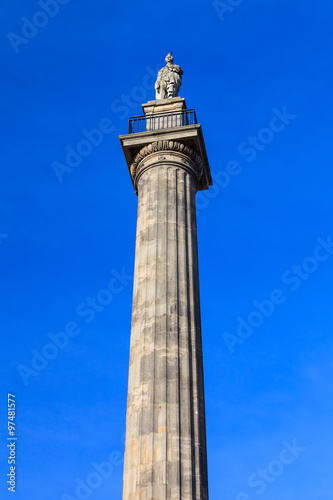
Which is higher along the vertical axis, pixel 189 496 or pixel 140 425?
pixel 140 425

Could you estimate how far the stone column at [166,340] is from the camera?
17.8 metres

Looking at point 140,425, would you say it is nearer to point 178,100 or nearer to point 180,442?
point 180,442

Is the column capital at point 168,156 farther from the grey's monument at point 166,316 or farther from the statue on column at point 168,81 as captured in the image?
the statue on column at point 168,81

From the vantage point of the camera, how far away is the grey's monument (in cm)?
1783

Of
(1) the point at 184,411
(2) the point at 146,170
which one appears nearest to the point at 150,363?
(1) the point at 184,411

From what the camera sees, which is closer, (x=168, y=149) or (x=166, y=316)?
(x=166, y=316)

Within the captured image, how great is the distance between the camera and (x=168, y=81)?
27672 mm

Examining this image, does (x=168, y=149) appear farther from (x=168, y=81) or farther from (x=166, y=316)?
(x=166, y=316)

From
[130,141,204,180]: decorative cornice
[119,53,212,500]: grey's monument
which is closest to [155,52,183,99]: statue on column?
[119,53,212,500]: grey's monument

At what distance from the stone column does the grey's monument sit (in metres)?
0.03

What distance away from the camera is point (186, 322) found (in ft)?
66.7

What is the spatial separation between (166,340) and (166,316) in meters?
0.81

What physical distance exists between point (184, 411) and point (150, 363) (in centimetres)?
176

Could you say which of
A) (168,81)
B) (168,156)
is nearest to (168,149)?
(168,156)
